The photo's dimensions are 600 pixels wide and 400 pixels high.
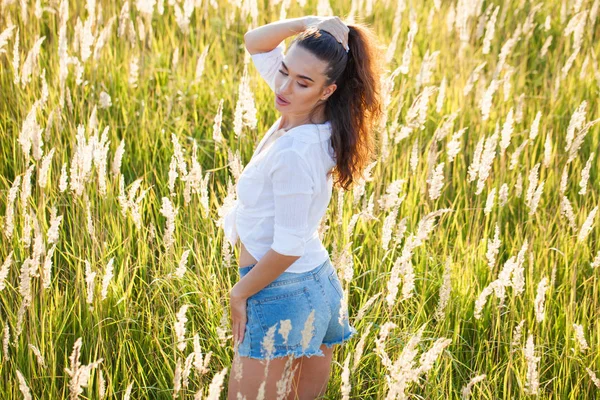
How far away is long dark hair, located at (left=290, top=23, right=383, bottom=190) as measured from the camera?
6.70ft

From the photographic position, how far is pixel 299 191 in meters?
1.91

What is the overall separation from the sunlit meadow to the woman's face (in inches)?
11.8

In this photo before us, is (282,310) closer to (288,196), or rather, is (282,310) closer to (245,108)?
(288,196)

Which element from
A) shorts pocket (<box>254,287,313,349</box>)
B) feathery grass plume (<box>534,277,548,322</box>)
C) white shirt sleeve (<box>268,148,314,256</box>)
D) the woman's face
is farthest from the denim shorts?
feathery grass plume (<box>534,277,548,322</box>)

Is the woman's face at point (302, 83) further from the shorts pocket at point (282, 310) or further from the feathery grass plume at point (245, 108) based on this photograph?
the feathery grass plume at point (245, 108)

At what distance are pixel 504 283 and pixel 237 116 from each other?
1.20 m

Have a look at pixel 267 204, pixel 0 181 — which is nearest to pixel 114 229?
pixel 0 181

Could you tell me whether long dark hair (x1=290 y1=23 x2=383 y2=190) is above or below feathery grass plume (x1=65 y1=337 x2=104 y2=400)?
above

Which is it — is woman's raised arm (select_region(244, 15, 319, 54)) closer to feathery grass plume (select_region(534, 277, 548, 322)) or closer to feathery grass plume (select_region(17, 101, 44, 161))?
feathery grass plume (select_region(17, 101, 44, 161))

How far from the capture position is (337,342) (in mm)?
2285

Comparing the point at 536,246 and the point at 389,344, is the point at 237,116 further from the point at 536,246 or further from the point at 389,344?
the point at 536,246

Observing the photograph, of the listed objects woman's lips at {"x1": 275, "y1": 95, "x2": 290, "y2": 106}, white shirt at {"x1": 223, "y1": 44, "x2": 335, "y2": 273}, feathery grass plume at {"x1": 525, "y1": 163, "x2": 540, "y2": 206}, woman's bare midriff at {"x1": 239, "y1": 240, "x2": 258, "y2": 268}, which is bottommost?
woman's bare midriff at {"x1": 239, "y1": 240, "x2": 258, "y2": 268}

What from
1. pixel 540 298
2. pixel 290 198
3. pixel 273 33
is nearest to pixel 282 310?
pixel 290 198

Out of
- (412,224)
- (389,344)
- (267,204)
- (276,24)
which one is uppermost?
(276,24)
